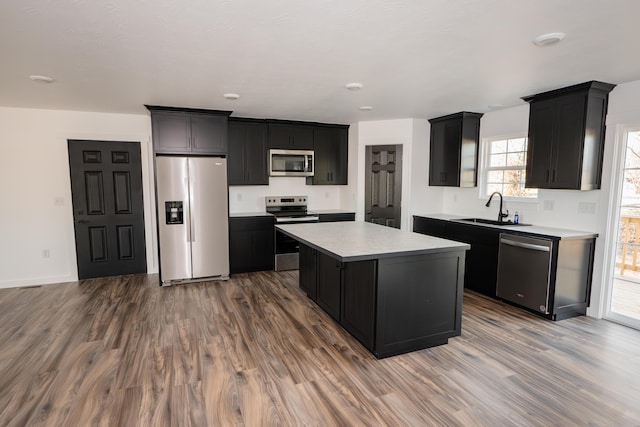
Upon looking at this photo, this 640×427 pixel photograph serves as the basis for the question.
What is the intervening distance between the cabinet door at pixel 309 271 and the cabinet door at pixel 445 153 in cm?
252

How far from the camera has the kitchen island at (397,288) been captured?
2711 millimetres

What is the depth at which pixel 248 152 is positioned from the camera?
540 centimetres

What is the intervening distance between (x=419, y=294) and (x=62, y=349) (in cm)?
307

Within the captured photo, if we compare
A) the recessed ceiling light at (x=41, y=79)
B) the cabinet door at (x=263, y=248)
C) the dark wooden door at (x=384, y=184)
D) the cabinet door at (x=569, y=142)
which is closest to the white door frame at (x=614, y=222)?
the cabinet door at (x=569, y=142)

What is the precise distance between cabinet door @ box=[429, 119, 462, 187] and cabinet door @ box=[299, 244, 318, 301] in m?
2.52

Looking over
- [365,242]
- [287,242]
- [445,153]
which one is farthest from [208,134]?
[445,153]

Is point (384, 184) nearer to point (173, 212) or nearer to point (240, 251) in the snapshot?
point (240, 251)

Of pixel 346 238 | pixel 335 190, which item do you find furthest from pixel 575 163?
pixel 335 190

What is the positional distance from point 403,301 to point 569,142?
8.40 ft

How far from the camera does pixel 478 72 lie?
3.07m

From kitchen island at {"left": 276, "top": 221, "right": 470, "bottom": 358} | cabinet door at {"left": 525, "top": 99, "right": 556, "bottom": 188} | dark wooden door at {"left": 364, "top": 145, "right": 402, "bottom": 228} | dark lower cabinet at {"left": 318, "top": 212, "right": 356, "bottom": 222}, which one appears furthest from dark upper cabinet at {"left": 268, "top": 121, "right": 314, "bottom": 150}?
cabinet door at {"left": 525, "top": 99, "right": 556, "bottom": 188}

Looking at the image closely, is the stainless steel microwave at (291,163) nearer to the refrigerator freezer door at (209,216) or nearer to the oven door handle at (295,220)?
the oven door handle at (295,220)

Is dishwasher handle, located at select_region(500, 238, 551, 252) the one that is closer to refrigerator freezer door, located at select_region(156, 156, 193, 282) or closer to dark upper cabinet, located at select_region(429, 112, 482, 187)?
dark upper cabinet, located at select_region(429, 112, 482, 187)

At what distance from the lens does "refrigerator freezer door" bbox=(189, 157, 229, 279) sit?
470 cm
